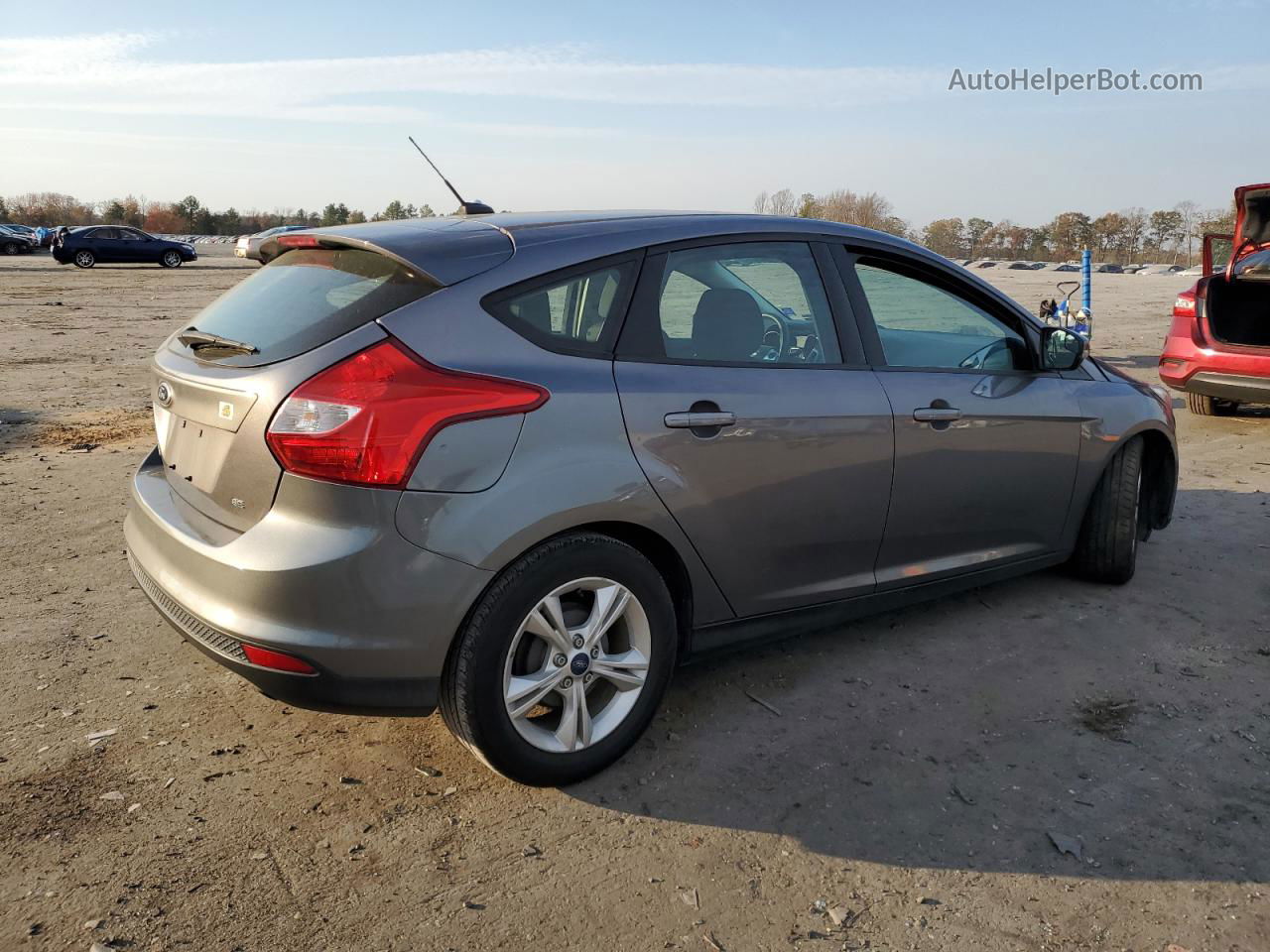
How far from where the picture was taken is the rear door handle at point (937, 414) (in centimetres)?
384

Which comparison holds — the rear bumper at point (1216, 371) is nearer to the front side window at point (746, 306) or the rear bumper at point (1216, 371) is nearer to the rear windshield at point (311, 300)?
the front side window at point (746, 306)

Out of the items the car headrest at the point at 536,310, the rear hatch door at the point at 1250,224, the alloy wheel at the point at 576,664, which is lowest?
the alloy wheel at the point at 576,664

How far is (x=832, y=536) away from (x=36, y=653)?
2.97 meters

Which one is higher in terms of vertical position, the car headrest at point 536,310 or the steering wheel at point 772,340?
the car headrest at point 536,310

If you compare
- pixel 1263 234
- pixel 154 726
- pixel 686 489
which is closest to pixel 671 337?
pixel 686 489

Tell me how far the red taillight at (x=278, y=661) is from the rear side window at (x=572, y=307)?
3.50ft

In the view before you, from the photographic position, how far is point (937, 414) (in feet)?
12.8

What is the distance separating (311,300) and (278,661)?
1.02 meters

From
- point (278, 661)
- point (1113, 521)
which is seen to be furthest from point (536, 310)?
point (1113, 521)

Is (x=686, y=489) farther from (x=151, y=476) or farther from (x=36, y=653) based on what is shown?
(x=36, y=653)

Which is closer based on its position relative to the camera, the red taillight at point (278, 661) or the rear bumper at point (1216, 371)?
the red taillight at point (278, 661)

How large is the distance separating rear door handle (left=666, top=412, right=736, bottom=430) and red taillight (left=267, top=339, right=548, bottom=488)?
662 mm

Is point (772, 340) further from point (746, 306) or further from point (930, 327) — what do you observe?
point (930, 327)

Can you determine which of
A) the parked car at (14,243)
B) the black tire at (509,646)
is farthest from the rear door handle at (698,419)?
the parked car at (14,243)
